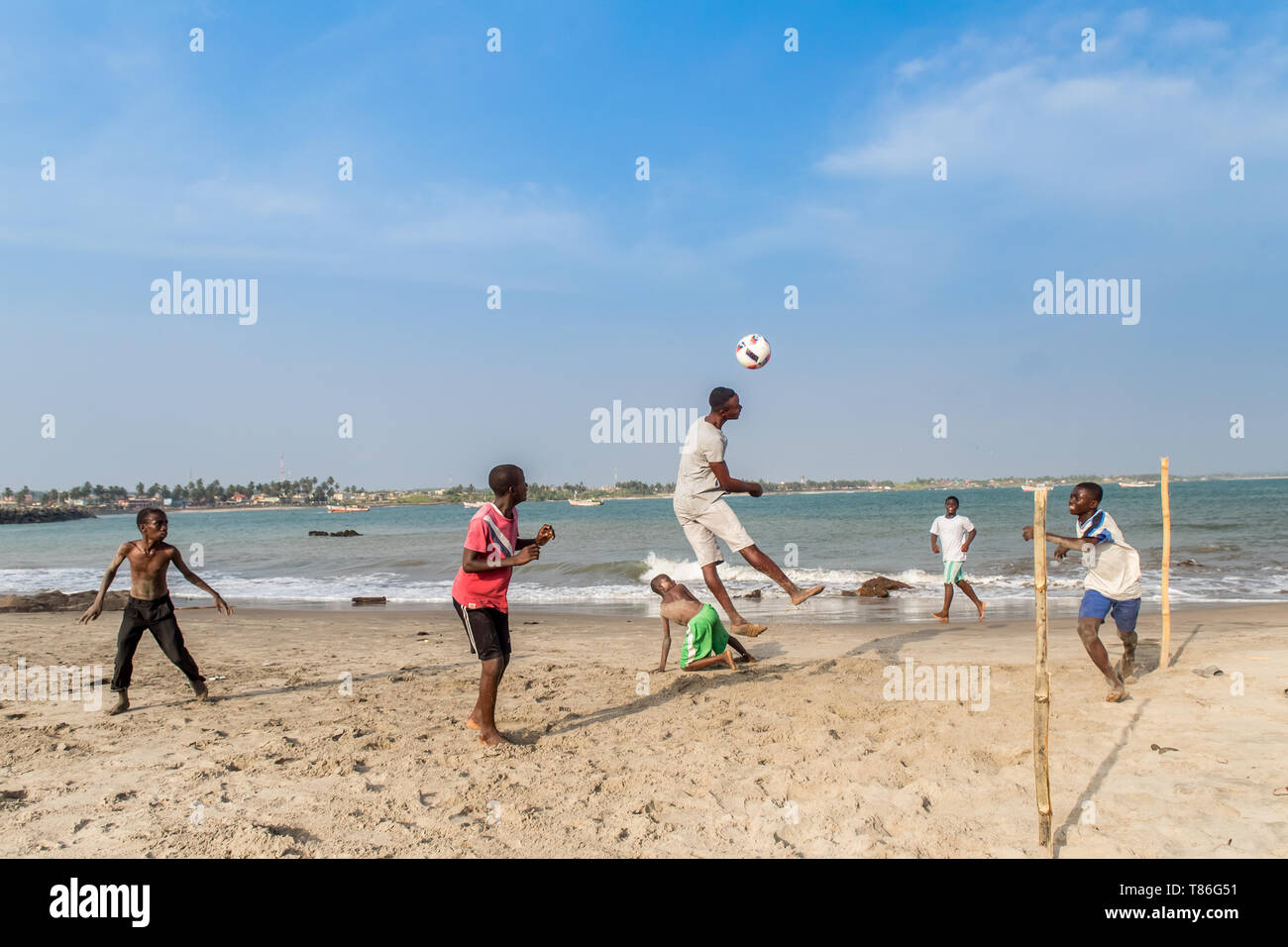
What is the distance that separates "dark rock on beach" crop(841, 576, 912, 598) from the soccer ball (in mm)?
9613

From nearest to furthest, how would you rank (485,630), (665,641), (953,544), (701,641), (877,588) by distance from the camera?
(485,630) → (701,641) → (665,641) → (953,544) → (877,588)

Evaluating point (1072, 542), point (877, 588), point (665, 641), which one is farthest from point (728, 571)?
point (1072, 542)

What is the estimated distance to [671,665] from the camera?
8461 millimetres

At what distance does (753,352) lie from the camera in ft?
25.2

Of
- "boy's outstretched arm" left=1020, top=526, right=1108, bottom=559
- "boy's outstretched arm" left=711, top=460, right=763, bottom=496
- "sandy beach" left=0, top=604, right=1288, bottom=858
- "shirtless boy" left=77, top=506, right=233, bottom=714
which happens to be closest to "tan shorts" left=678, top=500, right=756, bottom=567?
"boy's outstretched arm" left=711, top=460, right=763, bottom=496

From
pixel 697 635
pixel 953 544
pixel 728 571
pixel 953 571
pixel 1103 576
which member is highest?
pixel 1103 576

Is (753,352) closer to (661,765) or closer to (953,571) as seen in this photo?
(661,765)

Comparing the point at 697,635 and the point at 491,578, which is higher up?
the point at 491,578

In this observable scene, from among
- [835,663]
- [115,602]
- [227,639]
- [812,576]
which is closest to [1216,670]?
[835,663]

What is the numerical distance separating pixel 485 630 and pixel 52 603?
49.4ft

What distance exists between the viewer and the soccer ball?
7.60 meters
